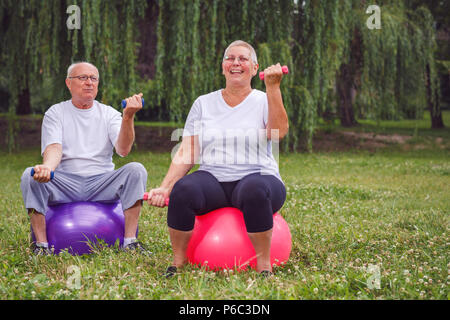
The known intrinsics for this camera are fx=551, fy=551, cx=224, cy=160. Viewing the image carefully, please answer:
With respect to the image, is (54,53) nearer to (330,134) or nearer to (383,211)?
(383,211)

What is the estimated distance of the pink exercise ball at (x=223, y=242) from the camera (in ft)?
12.1

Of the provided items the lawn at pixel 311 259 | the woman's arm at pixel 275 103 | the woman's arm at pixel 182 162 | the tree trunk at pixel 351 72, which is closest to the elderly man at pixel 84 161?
the lawn at pixel 311 259

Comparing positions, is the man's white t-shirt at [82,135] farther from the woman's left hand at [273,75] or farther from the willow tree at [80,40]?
the willow tree at [80,40]

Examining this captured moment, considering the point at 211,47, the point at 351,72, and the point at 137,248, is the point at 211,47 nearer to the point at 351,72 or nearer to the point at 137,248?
the point at 351,72

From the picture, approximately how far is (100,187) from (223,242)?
1270mm

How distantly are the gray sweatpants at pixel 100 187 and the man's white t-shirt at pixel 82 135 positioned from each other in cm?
10

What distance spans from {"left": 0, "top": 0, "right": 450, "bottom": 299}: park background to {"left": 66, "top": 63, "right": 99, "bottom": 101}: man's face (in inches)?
51.0

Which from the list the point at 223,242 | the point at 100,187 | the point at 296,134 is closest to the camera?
the point at 223,242

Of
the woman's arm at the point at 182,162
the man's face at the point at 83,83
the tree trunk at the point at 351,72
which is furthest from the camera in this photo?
the tree trunk at the point at 351,72

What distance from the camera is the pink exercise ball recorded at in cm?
369

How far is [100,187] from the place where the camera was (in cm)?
442

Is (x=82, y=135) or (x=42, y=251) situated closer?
(x=42, y=251)

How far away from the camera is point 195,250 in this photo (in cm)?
380

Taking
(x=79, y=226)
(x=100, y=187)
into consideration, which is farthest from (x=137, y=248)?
(x=100, y=187)
